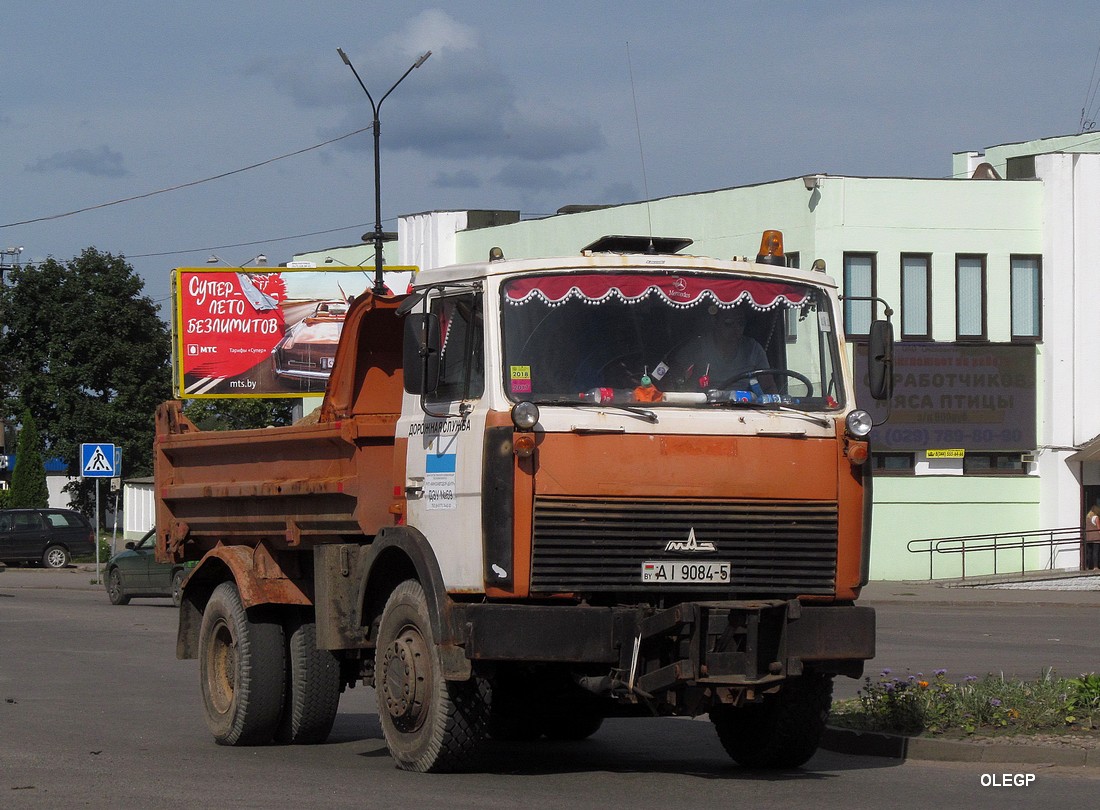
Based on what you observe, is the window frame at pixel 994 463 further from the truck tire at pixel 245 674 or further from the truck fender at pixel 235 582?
the truck tire at pixel 245 674

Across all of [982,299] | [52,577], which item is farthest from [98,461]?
[982,299]

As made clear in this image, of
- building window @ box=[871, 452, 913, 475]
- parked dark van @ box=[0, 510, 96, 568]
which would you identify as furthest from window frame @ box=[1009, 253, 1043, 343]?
parked dark van @ box=[0, 510, 96, 568]

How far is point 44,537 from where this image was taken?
4891 centimetres

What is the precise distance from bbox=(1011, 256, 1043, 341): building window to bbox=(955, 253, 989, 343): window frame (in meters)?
0.68

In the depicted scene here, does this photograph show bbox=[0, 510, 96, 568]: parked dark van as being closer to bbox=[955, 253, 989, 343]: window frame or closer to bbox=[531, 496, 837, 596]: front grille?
bbox=[955, 253, 989, 343]: window frame

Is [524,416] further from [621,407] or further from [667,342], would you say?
[667,342]

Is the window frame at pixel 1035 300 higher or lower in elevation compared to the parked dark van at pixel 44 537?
higher

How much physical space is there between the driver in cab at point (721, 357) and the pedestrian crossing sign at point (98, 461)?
3085 centimetres

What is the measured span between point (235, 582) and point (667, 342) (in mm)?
3900

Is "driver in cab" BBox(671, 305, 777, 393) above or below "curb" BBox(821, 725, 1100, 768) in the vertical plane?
above

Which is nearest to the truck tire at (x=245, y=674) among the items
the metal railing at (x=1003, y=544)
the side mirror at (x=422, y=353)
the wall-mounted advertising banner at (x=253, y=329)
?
the side mirror at (x=422, y=353)

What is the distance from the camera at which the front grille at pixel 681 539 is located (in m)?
8.65

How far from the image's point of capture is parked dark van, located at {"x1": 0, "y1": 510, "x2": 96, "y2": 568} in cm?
4856

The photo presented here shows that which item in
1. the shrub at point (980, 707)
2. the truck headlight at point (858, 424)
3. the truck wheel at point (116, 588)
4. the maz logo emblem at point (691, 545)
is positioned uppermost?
the truck headlight at point (858, 424)
